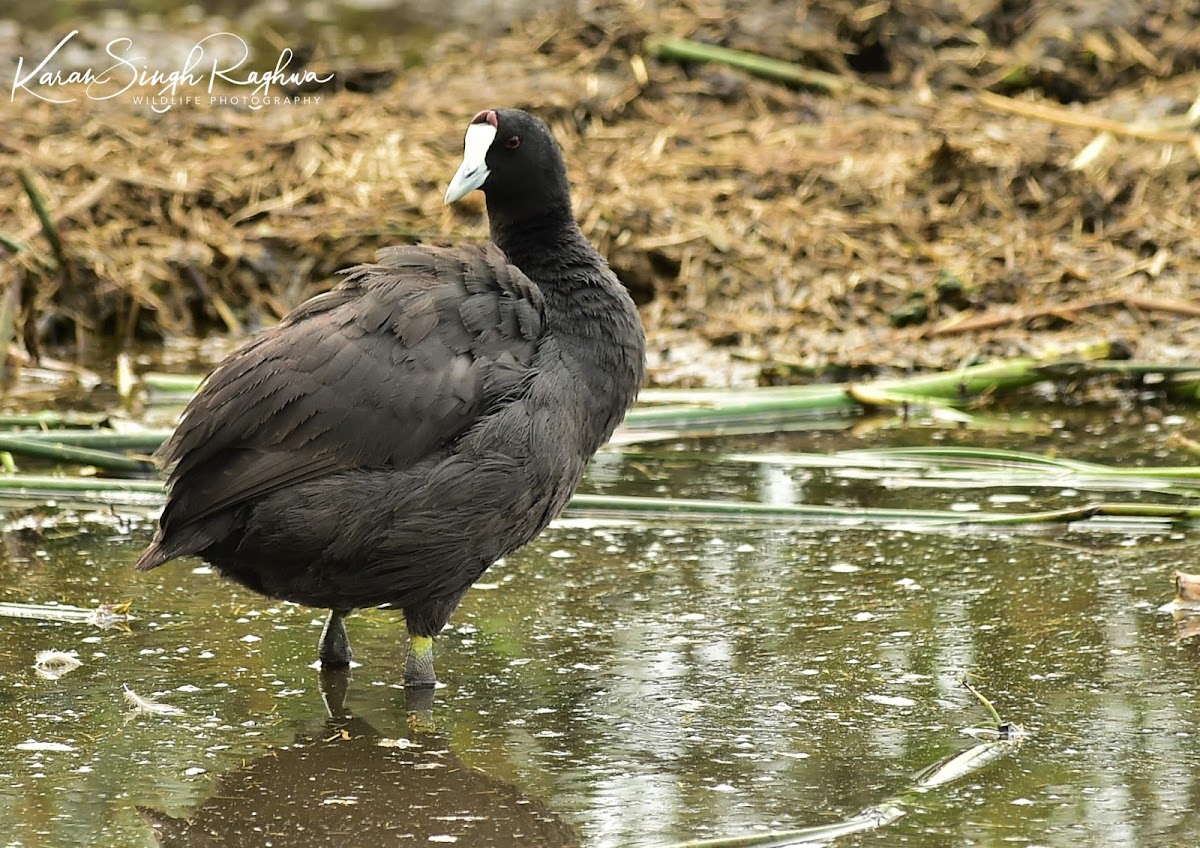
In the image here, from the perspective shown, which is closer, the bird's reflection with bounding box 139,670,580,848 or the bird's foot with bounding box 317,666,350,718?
the bird's reflection with bounding box 139,670,580,848

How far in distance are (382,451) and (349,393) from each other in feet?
0.49

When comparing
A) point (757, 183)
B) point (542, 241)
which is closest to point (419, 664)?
point (542, 241)

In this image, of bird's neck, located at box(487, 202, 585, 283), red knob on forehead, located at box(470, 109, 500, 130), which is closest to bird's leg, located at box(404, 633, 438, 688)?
bird's neck, located at box(487, 202, 585, 283)

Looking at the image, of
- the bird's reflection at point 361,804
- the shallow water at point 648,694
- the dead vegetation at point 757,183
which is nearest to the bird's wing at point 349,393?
the shallow water at point 648,694

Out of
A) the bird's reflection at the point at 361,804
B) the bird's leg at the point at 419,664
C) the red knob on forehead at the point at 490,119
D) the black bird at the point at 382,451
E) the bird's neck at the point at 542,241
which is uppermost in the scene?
the red knob on forehead at the point at 490,119

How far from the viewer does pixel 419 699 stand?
3.85m

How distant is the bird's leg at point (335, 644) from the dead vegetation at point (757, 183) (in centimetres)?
279

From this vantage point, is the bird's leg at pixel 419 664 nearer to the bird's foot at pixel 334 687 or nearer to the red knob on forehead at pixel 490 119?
the bird's foot at pixel 334 687

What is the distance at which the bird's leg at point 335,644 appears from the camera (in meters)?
4.06

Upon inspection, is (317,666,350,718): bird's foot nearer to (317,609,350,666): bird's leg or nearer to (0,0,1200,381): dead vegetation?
(317,609,350,666): bird's leg

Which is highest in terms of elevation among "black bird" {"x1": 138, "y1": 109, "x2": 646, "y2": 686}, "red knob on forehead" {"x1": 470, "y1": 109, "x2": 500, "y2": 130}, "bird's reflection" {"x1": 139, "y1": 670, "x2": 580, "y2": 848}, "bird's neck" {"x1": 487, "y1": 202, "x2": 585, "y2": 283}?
"red knob on forehead" {"x1": 470, "y1": 109, "x2": 500, "y2": 130}

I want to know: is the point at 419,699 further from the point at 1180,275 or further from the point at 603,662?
the point at 1180,275

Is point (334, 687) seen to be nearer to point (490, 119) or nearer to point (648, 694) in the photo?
point (648, 694)

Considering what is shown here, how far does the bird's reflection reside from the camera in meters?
3.10
